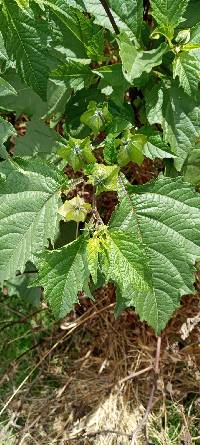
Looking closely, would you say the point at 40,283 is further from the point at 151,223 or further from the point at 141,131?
the point at 141,131

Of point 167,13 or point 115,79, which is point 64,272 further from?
point 167,13

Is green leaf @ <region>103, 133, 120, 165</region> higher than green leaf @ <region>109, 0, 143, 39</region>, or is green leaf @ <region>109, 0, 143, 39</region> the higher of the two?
green leaf @ <region>109, 0, 143, 39</region>

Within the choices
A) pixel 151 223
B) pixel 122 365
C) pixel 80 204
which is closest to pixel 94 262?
pixel 80 204

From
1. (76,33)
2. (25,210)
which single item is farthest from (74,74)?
(25,210)

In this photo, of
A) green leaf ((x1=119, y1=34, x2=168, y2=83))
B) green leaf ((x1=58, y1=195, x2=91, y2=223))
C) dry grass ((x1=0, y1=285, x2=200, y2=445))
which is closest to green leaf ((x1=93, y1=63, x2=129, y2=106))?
green leaf ((x1=119, y1=34, x2=168, y2=83))

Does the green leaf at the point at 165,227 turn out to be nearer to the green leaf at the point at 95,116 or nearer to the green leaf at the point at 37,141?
the green leaf at the point at 95,116

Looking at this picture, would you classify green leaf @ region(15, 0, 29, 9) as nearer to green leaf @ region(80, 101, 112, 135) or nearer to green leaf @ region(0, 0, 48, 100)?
green leaf @ region(0, 0, 48, 100)

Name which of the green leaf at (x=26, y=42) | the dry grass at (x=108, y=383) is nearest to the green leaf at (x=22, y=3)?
the green leaf at (x=26, y=42)
